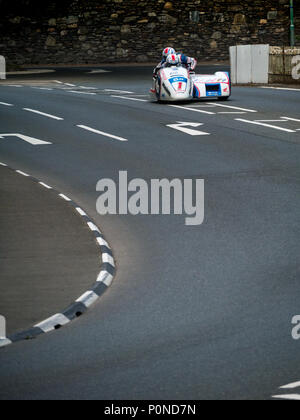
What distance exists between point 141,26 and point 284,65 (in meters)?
21.1

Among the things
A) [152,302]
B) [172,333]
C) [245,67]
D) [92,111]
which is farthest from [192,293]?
[245,67]

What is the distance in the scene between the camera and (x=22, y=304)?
8.96 meters

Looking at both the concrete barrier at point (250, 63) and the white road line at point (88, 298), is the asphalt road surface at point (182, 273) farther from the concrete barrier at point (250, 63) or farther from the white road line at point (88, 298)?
the concrete barrier at point (250, 63)

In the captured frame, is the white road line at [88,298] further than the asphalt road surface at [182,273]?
Yes

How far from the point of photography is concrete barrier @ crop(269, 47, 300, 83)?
35.8 m

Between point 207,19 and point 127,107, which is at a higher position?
point 207,19

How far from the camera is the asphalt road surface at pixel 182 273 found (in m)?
7.05

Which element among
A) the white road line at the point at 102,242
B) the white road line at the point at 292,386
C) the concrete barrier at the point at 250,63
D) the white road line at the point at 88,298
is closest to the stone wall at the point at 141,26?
the concrete barrier at the point at 250,63

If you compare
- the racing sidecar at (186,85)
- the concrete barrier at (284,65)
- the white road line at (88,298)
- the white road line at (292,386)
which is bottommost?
the white road line at (292,386)

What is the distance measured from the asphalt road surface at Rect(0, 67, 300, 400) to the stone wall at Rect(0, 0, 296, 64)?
32.7 meters

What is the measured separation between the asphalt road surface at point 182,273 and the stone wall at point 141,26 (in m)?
32.7

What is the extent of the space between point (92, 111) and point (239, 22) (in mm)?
30813
